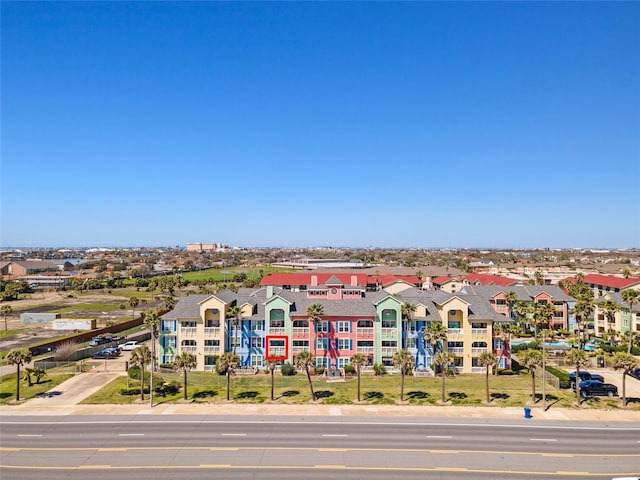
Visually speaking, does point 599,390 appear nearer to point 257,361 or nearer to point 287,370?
point 287,370

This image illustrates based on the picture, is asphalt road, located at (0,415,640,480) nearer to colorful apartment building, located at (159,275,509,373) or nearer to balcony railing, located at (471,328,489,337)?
colorful apartment building, located at (159,275,509,373)

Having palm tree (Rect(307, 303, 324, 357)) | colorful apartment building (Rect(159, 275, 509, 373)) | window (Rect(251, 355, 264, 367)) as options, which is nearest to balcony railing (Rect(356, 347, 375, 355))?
colorful apartment building (Rect(159, 275, 509, 373))

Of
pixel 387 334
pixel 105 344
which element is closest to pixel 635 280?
pixel 387 334

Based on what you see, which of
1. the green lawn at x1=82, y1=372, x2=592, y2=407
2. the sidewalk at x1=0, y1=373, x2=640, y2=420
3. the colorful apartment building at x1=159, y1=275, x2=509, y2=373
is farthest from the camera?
the colorful apartment building at x1=159, y1=275, x2=509, y2=373

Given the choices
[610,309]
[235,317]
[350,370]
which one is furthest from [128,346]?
[610,309]

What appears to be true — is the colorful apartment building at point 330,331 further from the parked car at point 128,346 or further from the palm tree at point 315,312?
the parked car at point 128,346

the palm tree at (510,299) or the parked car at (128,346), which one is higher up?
the palm tree at (510,299)

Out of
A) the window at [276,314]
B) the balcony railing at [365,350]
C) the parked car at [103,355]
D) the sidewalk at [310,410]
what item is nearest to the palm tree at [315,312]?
the window at [276,314]
